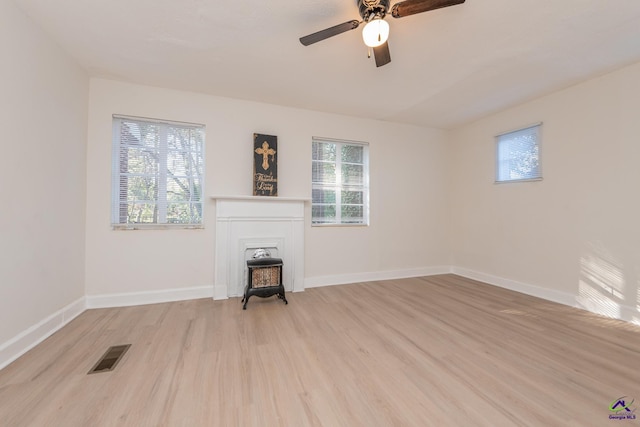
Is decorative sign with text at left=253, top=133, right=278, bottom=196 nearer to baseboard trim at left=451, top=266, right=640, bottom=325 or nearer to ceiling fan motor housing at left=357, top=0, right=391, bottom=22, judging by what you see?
ceiling fan motor housing at left=357, top=0, right=391, bottom=22

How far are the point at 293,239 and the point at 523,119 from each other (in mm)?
3659

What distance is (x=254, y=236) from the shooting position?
10.6ft

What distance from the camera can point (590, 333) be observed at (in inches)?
86.8

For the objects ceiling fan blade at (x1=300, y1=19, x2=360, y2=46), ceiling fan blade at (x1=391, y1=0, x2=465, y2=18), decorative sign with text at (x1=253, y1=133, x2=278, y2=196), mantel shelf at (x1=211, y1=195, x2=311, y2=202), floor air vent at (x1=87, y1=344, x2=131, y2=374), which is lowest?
floor air vent at (x1=87, y1=344, x2=131, y2=374)

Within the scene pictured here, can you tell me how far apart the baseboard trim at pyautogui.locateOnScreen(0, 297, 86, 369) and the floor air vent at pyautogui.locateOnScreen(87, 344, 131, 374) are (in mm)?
594

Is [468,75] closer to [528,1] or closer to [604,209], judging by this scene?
[528,1]

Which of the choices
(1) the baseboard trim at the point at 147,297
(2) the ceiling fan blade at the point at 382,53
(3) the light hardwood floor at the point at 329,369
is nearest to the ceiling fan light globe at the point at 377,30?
(2) the ceiling fan blade at the point at 382,53

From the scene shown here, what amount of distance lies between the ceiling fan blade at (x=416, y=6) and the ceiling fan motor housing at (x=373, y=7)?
0.10 meters

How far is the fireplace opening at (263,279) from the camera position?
282 cm

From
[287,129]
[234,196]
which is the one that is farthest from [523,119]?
[234,196]

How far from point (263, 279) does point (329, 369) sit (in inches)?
58.4

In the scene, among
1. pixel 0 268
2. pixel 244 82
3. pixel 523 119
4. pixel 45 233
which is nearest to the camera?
pixel 0 268

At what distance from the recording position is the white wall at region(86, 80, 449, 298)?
2760 millimetres

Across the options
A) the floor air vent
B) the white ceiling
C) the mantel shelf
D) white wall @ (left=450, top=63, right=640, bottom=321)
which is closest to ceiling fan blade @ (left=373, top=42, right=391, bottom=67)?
the white ceiling
